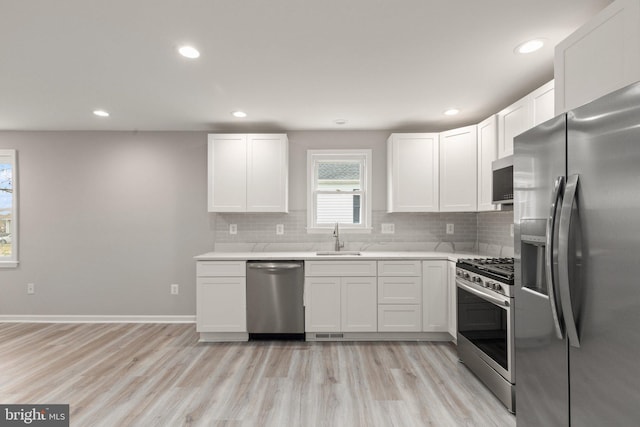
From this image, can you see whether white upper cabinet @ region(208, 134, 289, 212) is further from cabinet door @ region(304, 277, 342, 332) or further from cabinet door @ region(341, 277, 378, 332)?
cabinet door @ region(341, 277, 378, 332)

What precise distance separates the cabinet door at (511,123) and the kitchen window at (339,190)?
153 cm

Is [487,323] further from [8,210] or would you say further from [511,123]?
[8,210]

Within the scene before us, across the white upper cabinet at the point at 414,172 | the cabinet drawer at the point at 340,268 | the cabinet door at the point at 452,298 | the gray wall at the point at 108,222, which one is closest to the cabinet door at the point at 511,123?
Result: the white upper cabinet at the point at 414,172

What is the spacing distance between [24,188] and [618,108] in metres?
5.76

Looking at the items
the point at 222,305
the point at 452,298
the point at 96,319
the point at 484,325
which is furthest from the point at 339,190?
the point at 96,319

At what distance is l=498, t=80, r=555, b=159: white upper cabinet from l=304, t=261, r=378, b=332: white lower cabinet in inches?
67.4

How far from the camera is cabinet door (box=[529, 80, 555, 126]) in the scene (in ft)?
7.35

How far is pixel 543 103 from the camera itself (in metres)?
2.33

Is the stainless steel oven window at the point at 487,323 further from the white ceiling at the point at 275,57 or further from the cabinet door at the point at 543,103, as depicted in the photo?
the white ceiling at the point at 275,57

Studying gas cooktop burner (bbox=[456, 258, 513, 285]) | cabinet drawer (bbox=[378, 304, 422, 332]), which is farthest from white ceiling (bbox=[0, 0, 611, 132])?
cabinet drawer (bbox=[378, 304, 422, 332])

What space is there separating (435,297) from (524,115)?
192 cm

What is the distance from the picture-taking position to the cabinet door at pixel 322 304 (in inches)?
133

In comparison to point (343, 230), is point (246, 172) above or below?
above

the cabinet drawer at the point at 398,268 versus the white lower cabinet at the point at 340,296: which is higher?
the cabinet drawer at the point at 398,268
